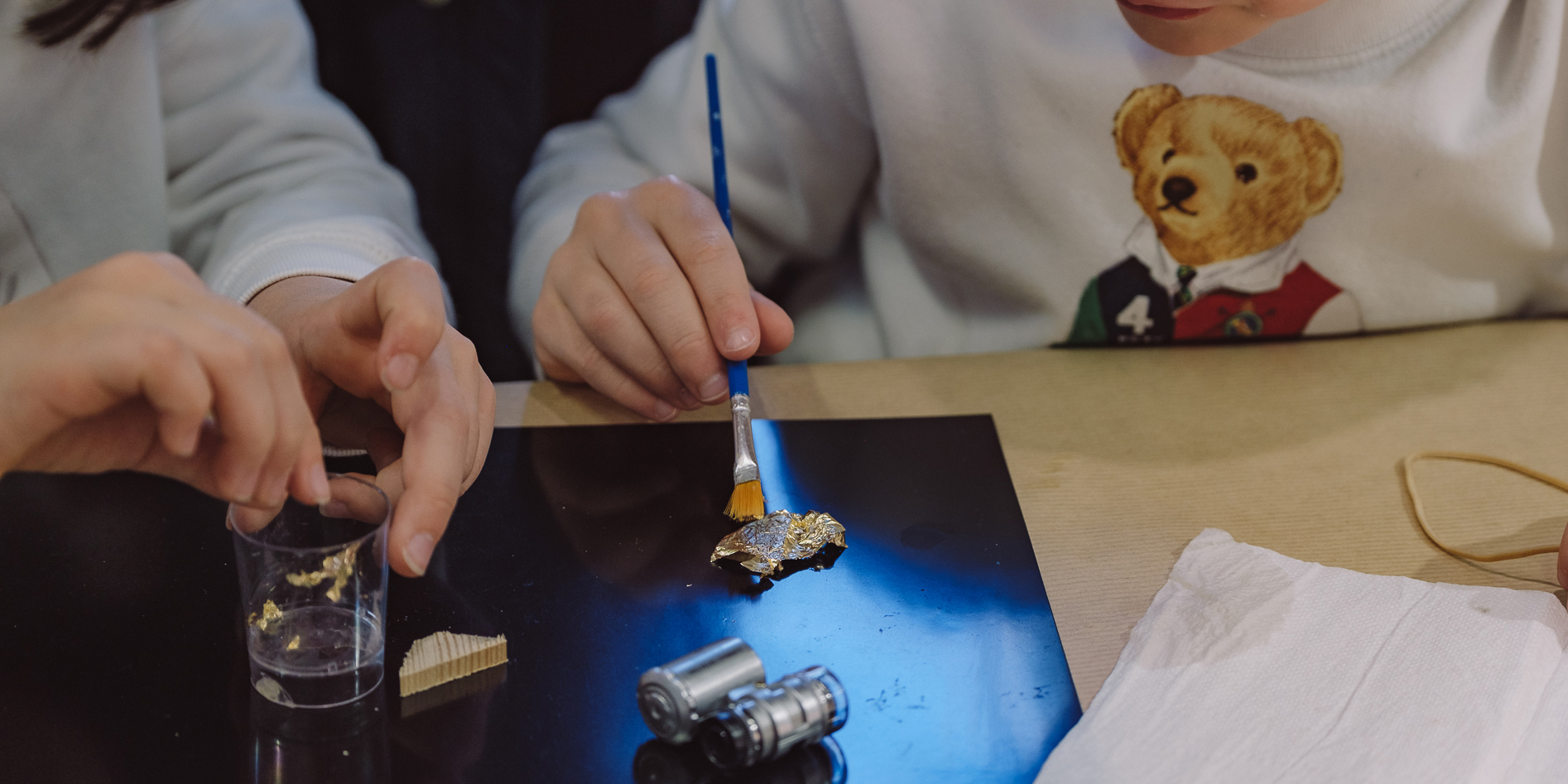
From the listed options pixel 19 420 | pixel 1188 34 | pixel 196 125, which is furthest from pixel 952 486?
pixel 196 125

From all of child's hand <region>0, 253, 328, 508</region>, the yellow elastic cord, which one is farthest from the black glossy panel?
the yellow elastic cord

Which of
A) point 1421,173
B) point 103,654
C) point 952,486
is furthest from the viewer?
point 1421,173

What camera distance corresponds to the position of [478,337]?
124 cm

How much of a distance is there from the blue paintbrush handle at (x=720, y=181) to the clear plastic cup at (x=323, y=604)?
25cm

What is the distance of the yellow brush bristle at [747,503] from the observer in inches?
23.2

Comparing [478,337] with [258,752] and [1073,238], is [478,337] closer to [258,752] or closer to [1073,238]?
[1073,238]

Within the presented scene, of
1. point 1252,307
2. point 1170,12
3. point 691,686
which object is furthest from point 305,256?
point 1252,307

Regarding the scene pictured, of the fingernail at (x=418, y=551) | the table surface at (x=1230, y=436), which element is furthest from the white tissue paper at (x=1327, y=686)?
the fingernail at (x=418, y=551)

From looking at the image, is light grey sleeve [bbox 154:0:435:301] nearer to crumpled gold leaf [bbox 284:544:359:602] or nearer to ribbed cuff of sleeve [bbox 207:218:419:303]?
ribbed cuff of sleeve [bbox 207:218:419:303]

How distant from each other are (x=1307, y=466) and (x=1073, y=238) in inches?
10.9

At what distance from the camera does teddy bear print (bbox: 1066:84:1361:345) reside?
2.62 ft

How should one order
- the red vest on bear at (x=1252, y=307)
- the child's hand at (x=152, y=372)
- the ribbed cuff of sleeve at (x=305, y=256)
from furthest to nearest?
the red vest on bear at (x=1252, y=307)
the ribbed cuff of sleeve at (x=305, y=256)
the child's hand at (x=152, y=372)

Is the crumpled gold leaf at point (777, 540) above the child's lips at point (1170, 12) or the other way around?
the other way around

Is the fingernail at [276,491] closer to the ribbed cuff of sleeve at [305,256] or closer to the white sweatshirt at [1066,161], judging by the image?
the ribbed cuff of sleeve at [305,256]
